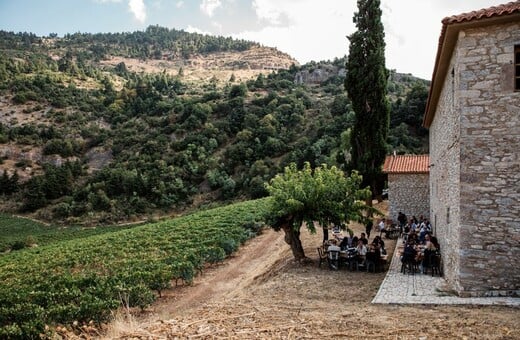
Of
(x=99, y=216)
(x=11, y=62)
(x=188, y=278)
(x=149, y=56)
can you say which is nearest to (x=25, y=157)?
(x=99, y=216)

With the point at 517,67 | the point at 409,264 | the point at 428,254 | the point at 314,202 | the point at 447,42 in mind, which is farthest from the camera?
the point at 314,202

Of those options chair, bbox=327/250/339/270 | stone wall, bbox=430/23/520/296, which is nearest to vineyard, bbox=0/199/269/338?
chair, bbox=327/250/339/270

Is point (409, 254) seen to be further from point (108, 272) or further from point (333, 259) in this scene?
point (108, 272)

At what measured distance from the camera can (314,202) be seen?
15.5m

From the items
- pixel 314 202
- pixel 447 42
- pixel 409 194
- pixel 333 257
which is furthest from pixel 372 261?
pixel 409 194

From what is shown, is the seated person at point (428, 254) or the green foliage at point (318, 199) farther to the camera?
the green foliage at point (318, 199)

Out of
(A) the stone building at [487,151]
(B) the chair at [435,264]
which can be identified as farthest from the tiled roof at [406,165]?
(A) the stone building at [487,151]

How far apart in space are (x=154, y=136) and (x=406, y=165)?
55.6 metres

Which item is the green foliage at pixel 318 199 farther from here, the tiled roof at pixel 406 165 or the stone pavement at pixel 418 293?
the tiled roof at pixel 406 165

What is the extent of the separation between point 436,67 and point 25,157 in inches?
2820

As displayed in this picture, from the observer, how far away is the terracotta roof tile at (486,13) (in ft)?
27.5

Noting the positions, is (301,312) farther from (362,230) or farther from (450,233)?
(362,230)

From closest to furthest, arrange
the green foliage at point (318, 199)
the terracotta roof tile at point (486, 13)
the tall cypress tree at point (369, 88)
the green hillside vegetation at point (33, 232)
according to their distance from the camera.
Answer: the terracotta roof tile at point (486, 13)
the green foliage at point (318, 199)
the tall cypress tree at point (369, 88)
the green hillside vegetation at point (33, 232)

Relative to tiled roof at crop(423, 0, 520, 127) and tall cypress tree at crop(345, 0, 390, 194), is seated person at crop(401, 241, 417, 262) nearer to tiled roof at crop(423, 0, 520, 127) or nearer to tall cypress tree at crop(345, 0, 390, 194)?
tiled roof at crop(423, 0, 520, 127)
